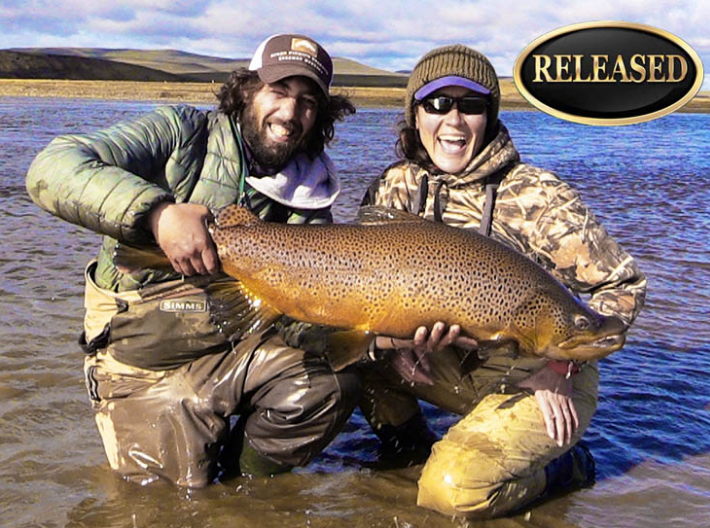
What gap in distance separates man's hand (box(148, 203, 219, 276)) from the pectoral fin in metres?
0.58

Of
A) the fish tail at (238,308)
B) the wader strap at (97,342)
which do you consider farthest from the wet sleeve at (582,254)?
the wader strap at (97,342)

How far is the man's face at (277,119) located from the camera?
3.64 m

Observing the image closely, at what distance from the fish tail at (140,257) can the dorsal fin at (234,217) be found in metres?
0.26

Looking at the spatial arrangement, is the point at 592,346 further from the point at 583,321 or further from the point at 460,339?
the point at 460,339

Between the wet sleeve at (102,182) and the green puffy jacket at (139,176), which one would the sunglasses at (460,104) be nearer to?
the green puffy jacket at (139,176)

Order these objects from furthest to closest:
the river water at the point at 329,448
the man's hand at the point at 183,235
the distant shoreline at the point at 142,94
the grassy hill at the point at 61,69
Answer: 1. the grassy hill at the point at 61,69
2. the distant shoreline at the point at 142,94
3. the river water at the point at 329,448
4. the man's hand at the point at 183,235

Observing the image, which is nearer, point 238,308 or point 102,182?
point 102,182

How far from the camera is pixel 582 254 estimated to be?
3.53 metres

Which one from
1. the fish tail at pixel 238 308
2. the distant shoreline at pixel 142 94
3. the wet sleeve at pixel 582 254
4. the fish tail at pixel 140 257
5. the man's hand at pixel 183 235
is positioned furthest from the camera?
the distant shoreline at pixel 142 94

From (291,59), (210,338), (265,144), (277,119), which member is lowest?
(210,338)

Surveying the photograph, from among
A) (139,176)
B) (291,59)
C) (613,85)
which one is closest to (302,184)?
(291,59)

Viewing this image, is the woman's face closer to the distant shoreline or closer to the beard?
the beard

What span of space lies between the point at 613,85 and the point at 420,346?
11.8 meters

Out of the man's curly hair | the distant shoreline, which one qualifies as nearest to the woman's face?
the man's curly hair
